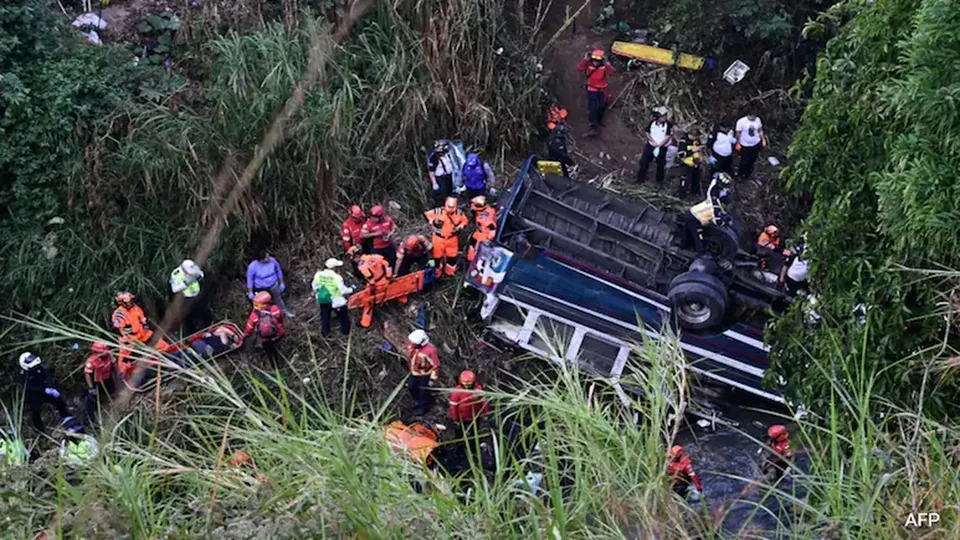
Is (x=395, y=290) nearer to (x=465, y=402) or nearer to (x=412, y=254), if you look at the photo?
(x=412, y=254)

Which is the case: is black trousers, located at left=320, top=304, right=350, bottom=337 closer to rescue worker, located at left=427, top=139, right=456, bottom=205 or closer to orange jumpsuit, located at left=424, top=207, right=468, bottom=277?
orange jumpsuit, located at left=424, top=207, right=468, bottom=277

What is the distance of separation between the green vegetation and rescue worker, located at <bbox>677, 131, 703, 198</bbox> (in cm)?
408

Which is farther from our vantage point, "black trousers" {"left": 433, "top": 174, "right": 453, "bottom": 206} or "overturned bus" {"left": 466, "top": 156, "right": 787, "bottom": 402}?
"black trousers" {"left": 433, "top": 174, "right": 453, "bottom": 206}

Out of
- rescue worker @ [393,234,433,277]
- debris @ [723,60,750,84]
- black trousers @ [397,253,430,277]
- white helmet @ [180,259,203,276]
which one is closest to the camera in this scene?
white helmet @ [180,259,203,276]

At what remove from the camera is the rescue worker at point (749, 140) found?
12.5 meters

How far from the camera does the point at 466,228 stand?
11.6 metres

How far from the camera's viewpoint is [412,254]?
1104 centimetres

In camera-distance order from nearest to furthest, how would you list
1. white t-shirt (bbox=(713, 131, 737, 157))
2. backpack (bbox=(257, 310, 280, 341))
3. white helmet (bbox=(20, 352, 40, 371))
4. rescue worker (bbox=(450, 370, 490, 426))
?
rescue worker (bbox=(450, 370, 490, 426)) < white helmet (bbox=(20, 352, 40, 371)) < backpack (bbox=(257, 310, 280, 341)) < white t-shirt (bbox=(713, 131, 737, 157))

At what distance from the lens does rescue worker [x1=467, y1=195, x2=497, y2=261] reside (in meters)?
10.8

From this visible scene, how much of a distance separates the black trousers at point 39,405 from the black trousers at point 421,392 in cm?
343

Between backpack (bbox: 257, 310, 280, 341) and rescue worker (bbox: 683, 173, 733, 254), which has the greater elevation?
rescue worker (bbox: 683, 173, 733, 254)

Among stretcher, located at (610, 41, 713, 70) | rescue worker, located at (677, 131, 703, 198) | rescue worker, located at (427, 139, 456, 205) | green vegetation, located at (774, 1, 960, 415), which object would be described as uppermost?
green vegetation, located at (774, 1, 960, 415)

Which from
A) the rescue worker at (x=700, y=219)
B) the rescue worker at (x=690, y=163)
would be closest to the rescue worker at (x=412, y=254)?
the rescue worker at (x=700, y=219)

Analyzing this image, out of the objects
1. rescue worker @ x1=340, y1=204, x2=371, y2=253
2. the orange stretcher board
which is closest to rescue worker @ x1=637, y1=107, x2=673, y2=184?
the orange stretcher board
